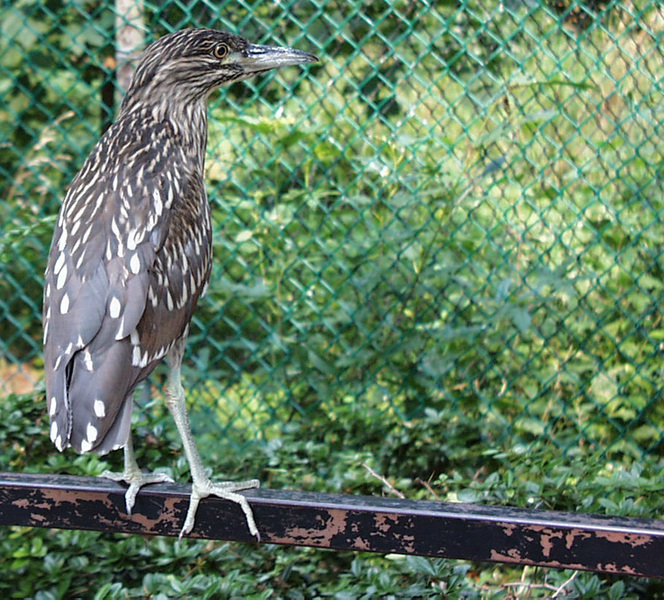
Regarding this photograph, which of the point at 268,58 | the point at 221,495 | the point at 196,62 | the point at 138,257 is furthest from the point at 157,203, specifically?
the point at 221,495

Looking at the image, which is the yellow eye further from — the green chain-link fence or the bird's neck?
the green chain-link fence

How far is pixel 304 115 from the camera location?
4836mm

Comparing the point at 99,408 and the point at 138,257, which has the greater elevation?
the point at 138,257

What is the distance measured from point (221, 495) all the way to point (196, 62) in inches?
63.3

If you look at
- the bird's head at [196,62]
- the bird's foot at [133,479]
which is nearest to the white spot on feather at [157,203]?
the bird's head at [196,62]

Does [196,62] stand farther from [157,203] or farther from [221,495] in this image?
[221,495]

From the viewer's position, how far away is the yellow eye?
3586 mm

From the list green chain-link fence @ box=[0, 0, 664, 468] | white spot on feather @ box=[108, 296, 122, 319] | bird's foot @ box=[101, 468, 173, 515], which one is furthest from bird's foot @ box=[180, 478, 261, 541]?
green chain-link fence @ box=[0, 0, 664, 468]

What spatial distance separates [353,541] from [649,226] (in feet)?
8.90

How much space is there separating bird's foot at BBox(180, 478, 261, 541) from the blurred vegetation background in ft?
3.72

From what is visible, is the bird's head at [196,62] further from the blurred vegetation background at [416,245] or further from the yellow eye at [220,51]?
the blurred vegetation background at [416,245]

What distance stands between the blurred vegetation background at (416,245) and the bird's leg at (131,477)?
0.98 meters

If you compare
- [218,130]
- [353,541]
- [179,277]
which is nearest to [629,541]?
[353,541]

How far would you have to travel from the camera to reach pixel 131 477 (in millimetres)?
2984
